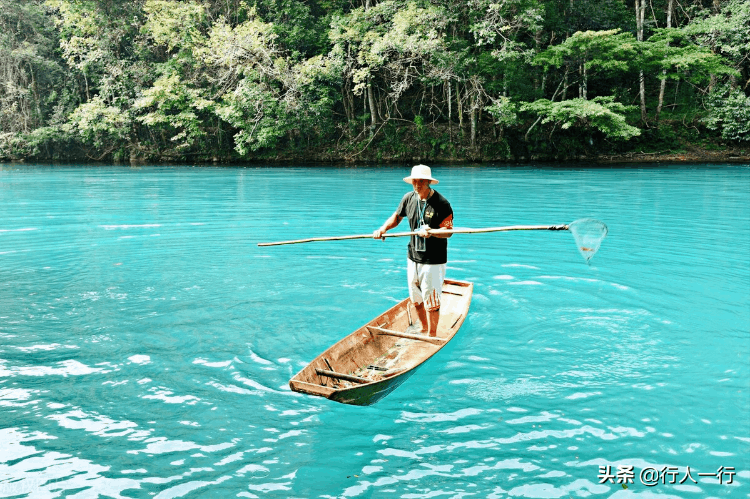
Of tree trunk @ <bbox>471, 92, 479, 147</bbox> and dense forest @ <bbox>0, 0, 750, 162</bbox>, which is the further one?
tree trunk @ <bbox>471, 92, 479, 147</bbox>

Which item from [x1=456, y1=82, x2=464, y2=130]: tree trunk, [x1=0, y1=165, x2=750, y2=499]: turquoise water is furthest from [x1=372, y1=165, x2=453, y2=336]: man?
[x1=456, y1=82, x2=464, y2=130]: tree trunk

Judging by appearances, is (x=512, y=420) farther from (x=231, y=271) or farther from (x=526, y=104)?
(x=526, y=104)

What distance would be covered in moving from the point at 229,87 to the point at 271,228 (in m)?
20.4

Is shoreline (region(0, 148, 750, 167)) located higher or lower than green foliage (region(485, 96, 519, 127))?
lower

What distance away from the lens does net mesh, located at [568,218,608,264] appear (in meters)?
5.37

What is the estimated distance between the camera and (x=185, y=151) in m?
37.8

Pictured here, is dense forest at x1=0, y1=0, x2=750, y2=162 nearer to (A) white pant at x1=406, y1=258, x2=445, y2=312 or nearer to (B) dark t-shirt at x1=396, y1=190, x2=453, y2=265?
(B) dark t-shirt at x1=396, y1=190, x2=453, y2=265

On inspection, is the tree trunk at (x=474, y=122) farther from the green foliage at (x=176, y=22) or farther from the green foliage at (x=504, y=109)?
the green foliage at (x=176, y=22)

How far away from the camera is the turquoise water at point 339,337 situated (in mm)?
4168

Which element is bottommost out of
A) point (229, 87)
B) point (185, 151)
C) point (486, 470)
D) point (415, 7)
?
point (486, 470)

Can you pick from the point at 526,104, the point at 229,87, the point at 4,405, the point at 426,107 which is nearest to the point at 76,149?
the point at 229,87

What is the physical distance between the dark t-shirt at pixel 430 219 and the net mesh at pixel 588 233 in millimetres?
1280

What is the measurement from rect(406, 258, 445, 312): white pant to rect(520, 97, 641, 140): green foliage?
22409 mm

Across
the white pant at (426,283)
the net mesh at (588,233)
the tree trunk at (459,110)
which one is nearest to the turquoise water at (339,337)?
the white pant at (426,283)
